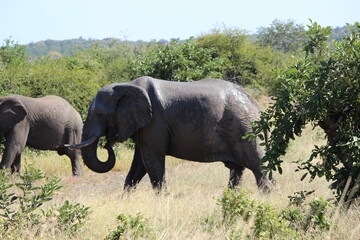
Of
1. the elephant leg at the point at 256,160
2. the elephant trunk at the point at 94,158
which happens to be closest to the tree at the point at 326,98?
the elephant leg at the point at 256,160

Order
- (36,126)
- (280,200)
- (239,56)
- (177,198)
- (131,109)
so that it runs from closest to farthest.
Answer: (280,200), (177,198), (131,109), (36,126), (239,56)

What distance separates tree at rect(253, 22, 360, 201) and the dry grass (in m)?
0.72

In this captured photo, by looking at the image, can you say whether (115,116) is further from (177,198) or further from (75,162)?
(75,162)

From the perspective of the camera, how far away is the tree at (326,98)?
704cm

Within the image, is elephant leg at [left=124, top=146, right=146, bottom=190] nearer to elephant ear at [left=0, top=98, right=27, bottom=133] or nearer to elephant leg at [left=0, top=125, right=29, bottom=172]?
elephant leg at [left=0, top=125, right=29, bottom=172]

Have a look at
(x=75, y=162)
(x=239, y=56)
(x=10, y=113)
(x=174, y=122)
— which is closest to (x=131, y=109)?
(x=174, y=122)

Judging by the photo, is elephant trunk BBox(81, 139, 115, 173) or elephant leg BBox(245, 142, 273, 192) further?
elephant trunk BBox(81, 139, 115, 173)

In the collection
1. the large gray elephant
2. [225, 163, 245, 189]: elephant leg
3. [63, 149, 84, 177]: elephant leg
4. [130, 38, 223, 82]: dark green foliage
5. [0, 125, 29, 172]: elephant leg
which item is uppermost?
[130, 38, 223, 82]: dark green foliage

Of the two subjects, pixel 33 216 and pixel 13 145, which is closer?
pixel 33 216

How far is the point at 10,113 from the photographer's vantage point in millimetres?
13844

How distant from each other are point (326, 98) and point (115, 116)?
177 inches

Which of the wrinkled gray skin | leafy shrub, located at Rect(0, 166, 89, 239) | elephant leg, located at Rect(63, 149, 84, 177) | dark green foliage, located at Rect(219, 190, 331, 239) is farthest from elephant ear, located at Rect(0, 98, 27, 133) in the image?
dark green foliage, located at Rect(219, 190, 331, 239)

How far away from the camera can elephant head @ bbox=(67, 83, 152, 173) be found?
33.9 ft

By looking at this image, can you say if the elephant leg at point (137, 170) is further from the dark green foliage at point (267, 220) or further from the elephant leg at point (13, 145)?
→ the dark green foliage at point (267, 220)
